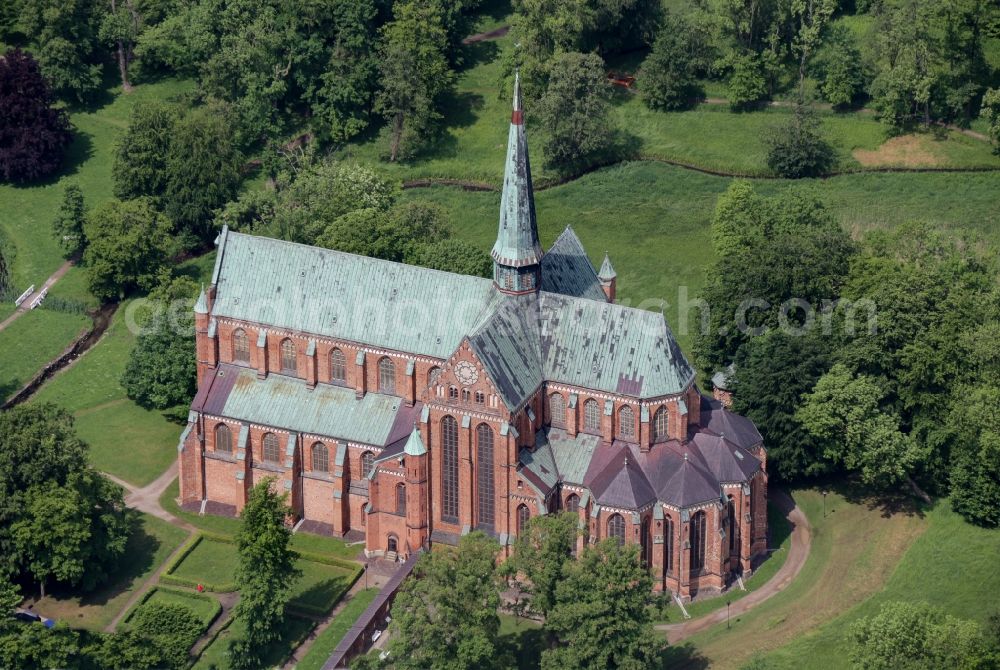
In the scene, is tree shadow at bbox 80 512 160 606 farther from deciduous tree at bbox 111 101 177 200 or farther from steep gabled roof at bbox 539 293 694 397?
deciduous tree at bbox 111 101 177 200

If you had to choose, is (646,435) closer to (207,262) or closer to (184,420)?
(184,420)

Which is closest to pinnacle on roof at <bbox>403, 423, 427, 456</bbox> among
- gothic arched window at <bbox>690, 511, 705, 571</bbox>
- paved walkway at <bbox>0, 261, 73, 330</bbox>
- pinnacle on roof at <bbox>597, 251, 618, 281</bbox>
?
gothic arched window at <bbox>690, 511, 705, 571</bbox>

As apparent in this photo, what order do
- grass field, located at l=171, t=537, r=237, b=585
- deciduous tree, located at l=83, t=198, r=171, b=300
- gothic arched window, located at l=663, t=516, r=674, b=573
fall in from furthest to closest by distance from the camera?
deciduous tree, located at l=83, t=198, r=171, b=300
grass field, located at l=171, t=537, r=237, b=585
gothic arched window, located at l=663, t=516, r=674, b=573

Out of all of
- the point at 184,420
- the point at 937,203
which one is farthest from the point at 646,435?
the point at 937,203

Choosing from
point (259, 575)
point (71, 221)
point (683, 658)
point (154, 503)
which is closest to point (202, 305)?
point (154, 503)

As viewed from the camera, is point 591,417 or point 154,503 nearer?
point 591,417

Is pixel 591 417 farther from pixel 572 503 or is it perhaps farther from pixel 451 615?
pixel 451 615
